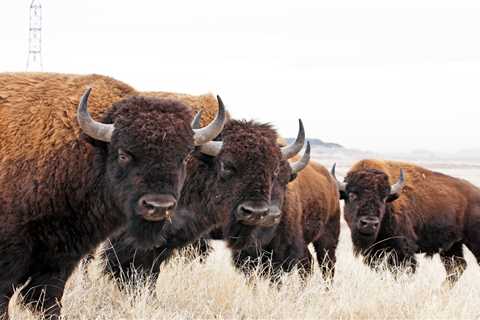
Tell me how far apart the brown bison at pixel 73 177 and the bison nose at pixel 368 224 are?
17.4 feet

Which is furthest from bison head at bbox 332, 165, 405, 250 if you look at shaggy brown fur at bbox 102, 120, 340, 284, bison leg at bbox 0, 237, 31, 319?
bison leg at bbox 0, 237, 31, 319

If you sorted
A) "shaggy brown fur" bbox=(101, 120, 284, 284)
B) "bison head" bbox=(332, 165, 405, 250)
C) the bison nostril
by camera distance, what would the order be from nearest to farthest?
the bison nostril
"shaggy brown fur" bbox=(101, 120, 284, 284)
"bison head" bbox=(332, 165, 405, 250)

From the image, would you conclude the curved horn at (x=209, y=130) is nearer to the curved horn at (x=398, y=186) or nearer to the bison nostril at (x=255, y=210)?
the bison nostril at (x=255, y=210)

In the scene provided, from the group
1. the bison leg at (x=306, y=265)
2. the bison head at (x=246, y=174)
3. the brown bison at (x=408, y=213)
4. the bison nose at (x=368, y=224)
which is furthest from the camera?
the brown bison at (x=408, y=213)

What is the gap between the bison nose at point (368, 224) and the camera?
10.5 metres

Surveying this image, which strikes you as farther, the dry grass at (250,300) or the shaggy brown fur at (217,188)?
the shaggy brown fur at (217,188)

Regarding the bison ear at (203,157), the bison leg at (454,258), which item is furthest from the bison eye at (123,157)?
the bison leg at (454,258)

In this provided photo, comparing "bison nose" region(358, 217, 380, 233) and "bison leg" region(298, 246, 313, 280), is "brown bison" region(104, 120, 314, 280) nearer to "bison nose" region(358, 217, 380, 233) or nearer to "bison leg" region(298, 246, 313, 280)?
"bison leg" region(298, 246, 313, 280)

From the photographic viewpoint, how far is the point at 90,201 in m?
5.71

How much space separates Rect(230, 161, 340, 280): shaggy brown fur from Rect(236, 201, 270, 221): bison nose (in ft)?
1.98

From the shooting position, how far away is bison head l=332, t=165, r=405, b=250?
34.9ft

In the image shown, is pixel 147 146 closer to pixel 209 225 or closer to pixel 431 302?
pixel 209 225

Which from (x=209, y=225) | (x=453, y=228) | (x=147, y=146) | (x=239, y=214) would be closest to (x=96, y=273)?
(x=209, y=225)

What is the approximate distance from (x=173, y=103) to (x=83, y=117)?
765 millimetres
